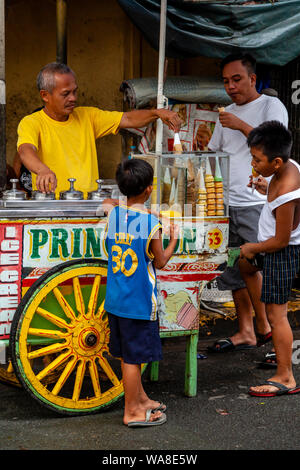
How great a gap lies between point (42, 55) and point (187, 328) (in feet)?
Result: 13.5

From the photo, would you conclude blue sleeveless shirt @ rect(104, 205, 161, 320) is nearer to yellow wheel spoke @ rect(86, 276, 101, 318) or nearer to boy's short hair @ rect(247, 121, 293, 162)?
yellow wheel spoke @ rect(86, 276, 101, 318)

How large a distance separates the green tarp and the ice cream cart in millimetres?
1865

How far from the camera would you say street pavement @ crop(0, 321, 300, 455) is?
327cm

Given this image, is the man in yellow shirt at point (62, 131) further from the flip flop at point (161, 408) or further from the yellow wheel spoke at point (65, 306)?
the flip flop at point (161, 408)

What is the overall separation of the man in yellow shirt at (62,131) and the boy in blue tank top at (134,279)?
892mm

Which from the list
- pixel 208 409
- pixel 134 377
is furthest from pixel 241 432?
pixel 134 377

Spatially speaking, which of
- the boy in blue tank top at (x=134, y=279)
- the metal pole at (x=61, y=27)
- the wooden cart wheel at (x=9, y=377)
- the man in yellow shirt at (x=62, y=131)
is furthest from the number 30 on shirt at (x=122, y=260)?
the metal pole at (x=61, y=27)

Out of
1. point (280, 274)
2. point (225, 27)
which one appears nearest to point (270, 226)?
point (280, 274)

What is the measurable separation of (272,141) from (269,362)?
1.66 metres

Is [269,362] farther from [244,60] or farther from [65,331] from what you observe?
[244,60]

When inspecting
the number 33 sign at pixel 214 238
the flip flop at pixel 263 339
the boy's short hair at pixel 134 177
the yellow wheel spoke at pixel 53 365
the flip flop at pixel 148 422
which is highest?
the boy's short hair at pixel 134 177

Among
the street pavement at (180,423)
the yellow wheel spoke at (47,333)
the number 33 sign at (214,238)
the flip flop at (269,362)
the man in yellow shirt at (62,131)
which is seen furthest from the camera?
the flip flop at (269,362)

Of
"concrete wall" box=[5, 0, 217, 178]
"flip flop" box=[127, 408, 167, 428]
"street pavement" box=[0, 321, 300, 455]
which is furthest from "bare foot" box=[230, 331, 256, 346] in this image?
"concrete wall" box=[5, 0, 217, 178]

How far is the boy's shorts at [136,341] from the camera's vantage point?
11.2ft
